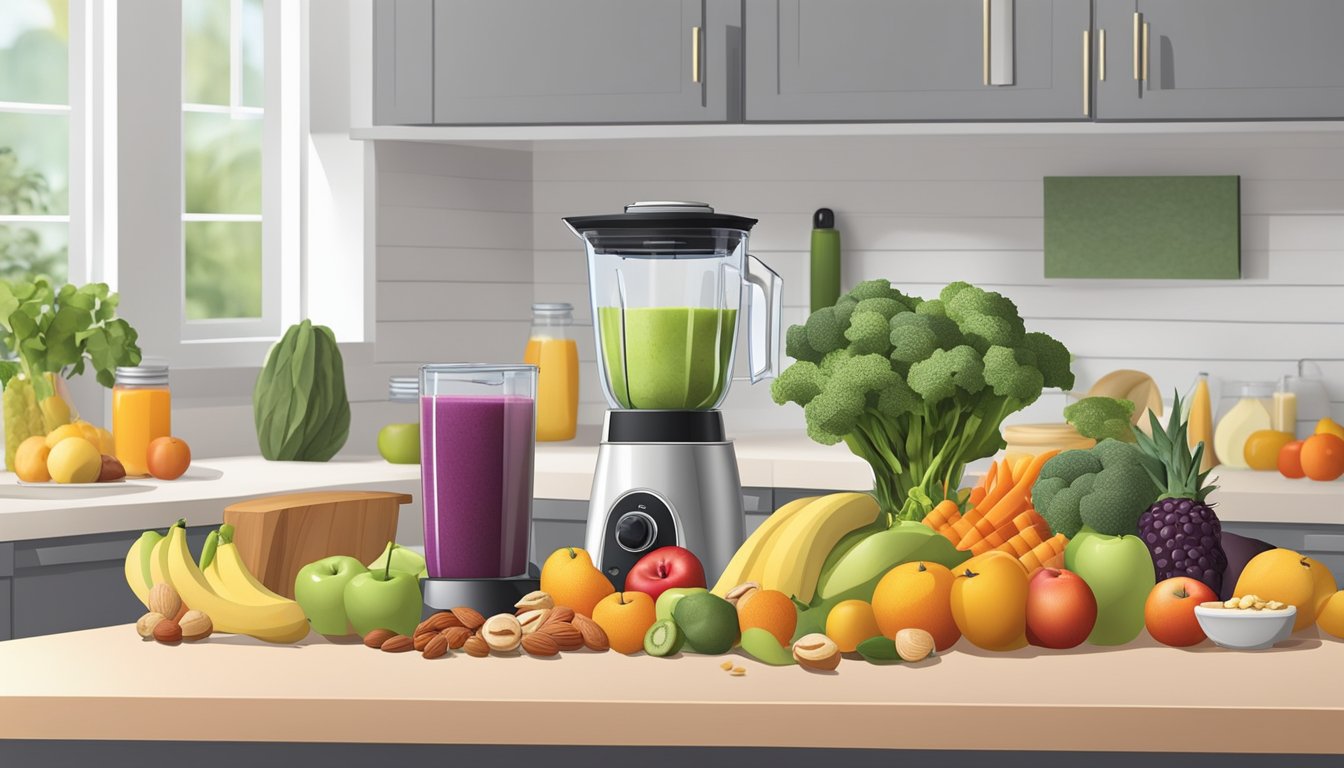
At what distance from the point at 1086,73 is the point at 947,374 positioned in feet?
5.57

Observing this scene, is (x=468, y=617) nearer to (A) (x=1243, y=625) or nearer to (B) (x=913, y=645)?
(B) (x=913, y=645)

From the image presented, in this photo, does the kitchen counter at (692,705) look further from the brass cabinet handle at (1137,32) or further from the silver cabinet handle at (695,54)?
the silver cabinet handle at (695,54)

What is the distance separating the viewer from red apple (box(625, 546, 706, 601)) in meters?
1.62

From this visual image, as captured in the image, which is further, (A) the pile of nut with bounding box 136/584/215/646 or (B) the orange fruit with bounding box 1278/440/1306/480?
(B) the orange fruit with bounding box 1278/440/1306/480

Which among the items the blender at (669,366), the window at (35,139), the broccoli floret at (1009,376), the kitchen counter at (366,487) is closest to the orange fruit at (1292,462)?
the kitchen counter at (366,487)

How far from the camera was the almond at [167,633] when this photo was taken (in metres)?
1.54

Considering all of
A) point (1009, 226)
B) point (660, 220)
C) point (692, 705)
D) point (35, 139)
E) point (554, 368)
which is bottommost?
point (692, 705)

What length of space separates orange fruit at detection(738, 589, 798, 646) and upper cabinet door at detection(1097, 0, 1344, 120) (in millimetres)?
2178

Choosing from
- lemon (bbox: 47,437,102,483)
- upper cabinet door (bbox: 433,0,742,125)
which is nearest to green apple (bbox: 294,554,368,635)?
lemon (bbox: 47,437,102,483)

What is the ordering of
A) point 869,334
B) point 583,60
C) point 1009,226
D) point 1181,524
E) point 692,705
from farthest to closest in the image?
point 1009,226, point 583,60, point 869,334, point 1181,524, point 692,705

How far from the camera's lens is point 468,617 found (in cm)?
154

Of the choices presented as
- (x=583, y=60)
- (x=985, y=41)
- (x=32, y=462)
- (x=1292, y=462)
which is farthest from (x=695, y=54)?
(x=32, y=462)

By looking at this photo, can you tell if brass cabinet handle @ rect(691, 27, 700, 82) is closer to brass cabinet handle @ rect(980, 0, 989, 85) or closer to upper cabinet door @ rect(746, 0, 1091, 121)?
upper cabinet door @ rect(746, 0, 1091, 121)

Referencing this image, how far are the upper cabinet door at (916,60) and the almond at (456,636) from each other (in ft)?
7.30
